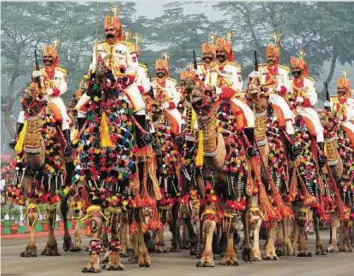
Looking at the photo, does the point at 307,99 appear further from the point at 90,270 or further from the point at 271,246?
the point at 90,270

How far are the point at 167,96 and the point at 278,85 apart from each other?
2.79 meters

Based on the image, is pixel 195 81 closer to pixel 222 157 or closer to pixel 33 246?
pixel 222 157

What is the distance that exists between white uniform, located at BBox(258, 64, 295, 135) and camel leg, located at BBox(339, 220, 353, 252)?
2.72 meters

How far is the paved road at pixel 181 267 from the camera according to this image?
623 inches

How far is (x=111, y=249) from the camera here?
637 inches

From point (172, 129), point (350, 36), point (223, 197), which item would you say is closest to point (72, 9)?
point (350, 36)

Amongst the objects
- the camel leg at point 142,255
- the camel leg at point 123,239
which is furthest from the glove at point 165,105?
the camel leg at point 142,255

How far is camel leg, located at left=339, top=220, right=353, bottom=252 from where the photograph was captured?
2131 centimetres

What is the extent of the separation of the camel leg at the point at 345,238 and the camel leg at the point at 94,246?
22.9 ft

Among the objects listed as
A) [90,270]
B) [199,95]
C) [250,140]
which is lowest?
[90,270]

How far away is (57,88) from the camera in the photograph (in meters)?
20.2

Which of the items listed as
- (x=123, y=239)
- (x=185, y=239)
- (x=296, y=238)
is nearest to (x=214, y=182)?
(x=123, y=239)

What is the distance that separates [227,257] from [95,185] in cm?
252

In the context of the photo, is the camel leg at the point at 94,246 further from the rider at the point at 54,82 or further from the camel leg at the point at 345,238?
the camel leg at the point at 345,238
